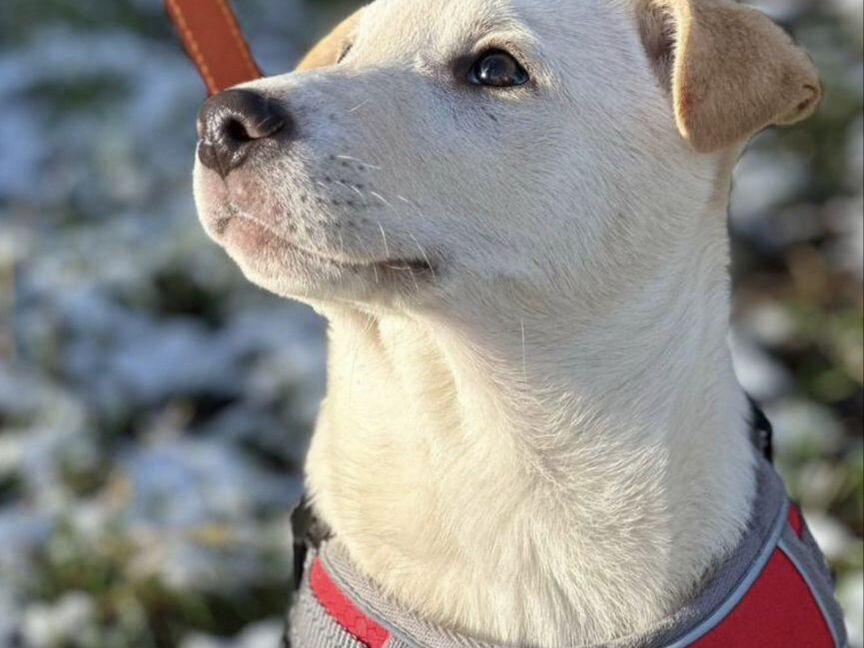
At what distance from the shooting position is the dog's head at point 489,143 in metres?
1.93

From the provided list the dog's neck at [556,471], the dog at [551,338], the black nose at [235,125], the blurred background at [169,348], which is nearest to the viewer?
the black nose at [235,125]

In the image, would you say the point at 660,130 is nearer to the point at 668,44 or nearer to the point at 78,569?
the point at 668,44

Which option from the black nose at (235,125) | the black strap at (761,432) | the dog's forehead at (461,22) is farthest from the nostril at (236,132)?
the black strap at (761,432)

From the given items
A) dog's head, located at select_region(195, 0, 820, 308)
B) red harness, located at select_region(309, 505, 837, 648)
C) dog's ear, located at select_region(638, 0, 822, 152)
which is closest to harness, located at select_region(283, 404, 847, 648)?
red harness, located at select_region(309, 505, 837, 648)

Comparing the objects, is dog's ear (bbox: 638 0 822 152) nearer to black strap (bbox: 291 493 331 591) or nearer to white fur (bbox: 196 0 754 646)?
white fur (bbox: 196 0 754 646)

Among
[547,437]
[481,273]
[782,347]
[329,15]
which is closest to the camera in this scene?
[481,273]

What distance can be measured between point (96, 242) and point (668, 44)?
253 centimetres

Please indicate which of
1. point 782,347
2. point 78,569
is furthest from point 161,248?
point 782,347

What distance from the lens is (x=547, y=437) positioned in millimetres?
2201

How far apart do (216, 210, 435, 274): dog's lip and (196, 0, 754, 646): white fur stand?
A: 0.01m

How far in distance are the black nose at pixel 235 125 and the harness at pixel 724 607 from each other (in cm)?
71

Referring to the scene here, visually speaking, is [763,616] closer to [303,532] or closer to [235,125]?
[303,532]

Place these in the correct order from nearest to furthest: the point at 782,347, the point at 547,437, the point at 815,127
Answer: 1. the point at 547,437
2. the point at 782,347
3. the point at 815,127

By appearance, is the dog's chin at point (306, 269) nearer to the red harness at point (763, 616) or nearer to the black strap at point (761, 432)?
the red harness at point (763, 616)
